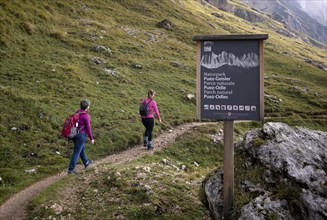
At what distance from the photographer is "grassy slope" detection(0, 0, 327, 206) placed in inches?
657

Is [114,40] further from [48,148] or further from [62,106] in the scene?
[48,148]

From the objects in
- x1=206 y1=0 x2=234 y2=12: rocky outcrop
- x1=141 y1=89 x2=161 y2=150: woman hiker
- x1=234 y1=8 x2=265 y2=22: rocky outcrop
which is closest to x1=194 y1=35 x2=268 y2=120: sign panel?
x1=141 y1=89 x2=161 y2=150: woman hiker

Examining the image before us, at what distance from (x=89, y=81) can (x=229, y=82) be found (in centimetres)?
2112

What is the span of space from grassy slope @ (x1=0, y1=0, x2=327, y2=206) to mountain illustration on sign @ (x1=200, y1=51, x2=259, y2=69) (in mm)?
8940

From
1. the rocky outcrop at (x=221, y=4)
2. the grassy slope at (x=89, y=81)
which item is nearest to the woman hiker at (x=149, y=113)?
the grassy slope at (x=89, y=81)

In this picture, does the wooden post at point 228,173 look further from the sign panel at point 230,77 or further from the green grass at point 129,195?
the green grass at point 129,195

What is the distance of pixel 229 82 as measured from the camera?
823 centimetres

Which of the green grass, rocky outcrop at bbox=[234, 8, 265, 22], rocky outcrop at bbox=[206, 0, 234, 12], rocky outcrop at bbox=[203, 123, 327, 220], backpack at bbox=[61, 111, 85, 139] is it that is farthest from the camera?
rocky outcrop at bbox=[234, 8, 265, 22]

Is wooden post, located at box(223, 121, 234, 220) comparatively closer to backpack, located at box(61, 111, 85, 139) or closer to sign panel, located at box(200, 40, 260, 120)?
sign panel, located at box(200, 40, 260, 120)

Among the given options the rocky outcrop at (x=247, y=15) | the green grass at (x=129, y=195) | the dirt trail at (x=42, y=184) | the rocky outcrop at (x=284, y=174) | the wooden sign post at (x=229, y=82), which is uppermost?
the rocky outcrop at (x=247, y=15)

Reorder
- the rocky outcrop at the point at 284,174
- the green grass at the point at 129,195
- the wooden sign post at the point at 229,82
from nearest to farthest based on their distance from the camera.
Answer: the rocky outcrop at the point at 284,174 < the wooden sign post at the point at 229,82 < the green grass at the point at 129,195

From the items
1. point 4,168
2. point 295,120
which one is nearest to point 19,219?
point 4,168

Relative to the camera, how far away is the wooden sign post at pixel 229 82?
26.5 ft

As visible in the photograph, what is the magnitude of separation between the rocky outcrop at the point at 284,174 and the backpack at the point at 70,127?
5981mm
